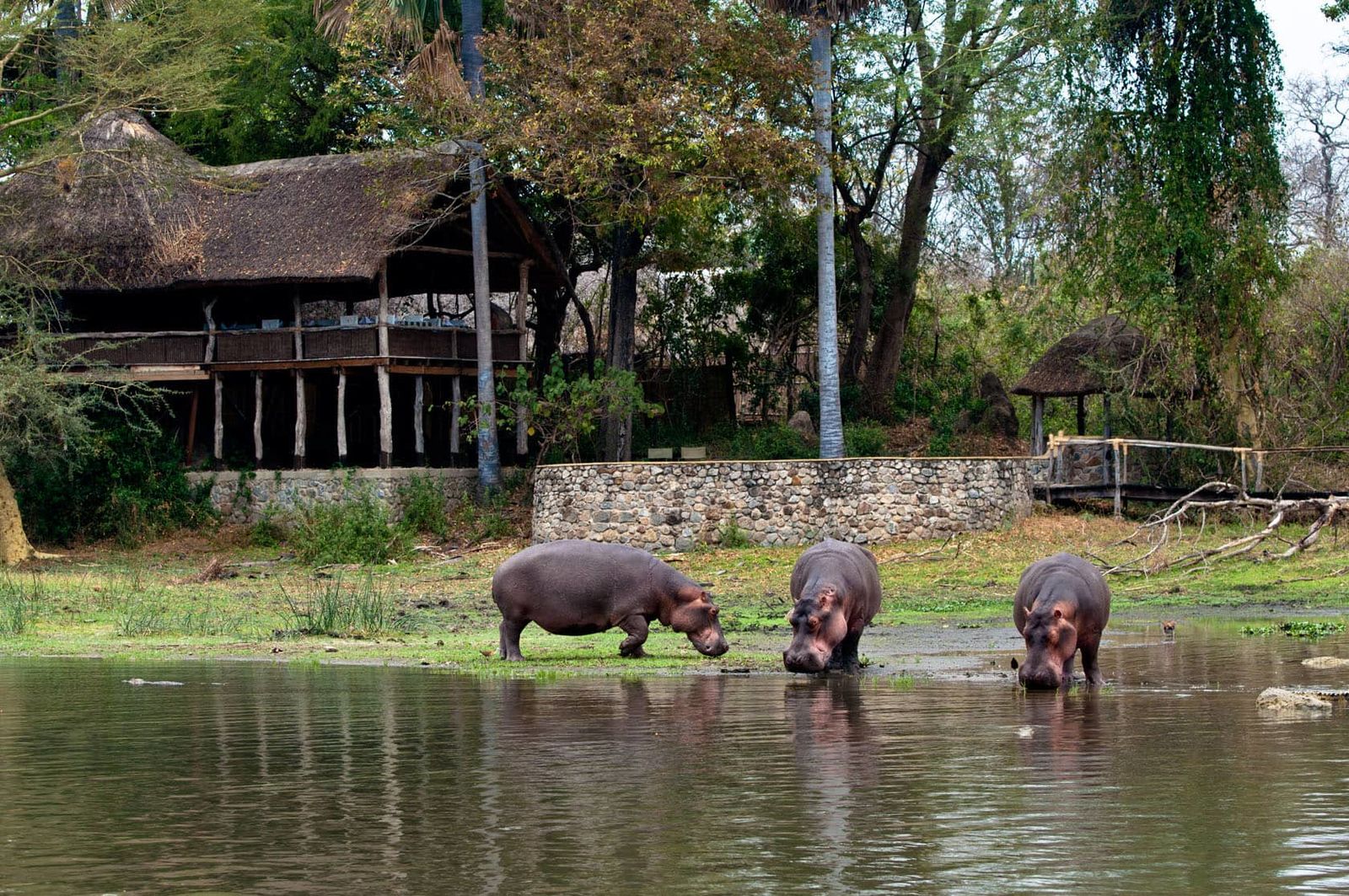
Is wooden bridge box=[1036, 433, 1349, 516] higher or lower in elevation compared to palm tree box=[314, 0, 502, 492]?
lower

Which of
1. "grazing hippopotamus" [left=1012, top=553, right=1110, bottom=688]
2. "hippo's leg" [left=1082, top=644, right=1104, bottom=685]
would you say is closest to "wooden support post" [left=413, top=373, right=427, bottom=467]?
"grazing hippopotamus" [left=1012, top=553, right=1110, bottom=688]

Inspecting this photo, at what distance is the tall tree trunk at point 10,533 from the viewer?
102 feet

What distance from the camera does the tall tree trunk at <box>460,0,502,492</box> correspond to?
32.8 m

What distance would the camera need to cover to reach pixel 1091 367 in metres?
32.3

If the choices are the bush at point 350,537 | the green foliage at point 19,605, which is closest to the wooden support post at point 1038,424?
the bush at point 350,537

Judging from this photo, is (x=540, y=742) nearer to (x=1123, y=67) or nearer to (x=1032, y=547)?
(x=1032, y=547)

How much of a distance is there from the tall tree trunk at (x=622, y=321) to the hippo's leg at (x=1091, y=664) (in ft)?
73.3

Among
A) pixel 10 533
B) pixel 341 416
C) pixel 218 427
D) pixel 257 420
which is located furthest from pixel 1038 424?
pixel 10 533

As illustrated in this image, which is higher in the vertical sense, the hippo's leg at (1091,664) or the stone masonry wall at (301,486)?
the stone masonry wall at (301,486)

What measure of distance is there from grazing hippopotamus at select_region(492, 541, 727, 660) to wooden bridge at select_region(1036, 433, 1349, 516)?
15.4 metres

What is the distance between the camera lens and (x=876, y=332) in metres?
41.8

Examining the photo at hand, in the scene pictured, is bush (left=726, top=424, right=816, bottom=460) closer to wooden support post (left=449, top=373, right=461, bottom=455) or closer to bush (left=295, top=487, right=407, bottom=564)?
wooden support post (left=449, top=373, right=461, bottom=455)

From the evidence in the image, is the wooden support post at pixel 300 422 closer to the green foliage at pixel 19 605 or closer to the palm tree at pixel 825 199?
the green foliage at pixel 19 605

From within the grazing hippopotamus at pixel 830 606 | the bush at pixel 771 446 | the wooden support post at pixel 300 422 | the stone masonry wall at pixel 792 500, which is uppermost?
the wooden support post at pixel 300 422
